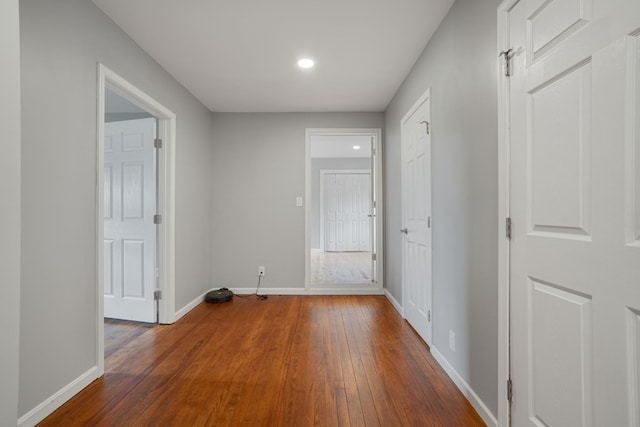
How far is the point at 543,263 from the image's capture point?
1183 millimetres

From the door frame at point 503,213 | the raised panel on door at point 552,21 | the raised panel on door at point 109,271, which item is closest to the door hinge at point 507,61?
the door frame at point 503,213

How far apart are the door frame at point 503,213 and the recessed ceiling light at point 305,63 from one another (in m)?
1.63

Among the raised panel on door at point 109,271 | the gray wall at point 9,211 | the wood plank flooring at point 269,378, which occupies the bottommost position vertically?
the wood plank flooring at point 269,378

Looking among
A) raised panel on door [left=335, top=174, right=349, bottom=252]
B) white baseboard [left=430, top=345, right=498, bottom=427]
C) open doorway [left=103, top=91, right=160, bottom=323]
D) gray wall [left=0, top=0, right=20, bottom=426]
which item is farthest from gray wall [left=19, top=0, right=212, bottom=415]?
raised panel on door [left=335, top=174, right=349, bottom=252]

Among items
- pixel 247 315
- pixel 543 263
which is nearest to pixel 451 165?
pixel 543 263

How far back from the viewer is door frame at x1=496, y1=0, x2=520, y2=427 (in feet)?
4.53

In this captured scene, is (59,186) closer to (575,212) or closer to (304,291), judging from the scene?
(575,212)

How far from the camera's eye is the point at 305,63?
9.05ft

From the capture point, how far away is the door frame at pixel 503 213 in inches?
54.4

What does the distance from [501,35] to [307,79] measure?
6.54 feet

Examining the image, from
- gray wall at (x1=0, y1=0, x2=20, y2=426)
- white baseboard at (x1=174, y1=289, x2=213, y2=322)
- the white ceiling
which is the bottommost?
white baseboard at (x1=174, y1=289, x2=213, y2=322)

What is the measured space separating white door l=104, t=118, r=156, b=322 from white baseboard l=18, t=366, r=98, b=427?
3.54 ft

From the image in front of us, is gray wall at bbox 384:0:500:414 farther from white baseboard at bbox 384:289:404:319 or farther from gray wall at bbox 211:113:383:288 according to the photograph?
gray wall at bbox 211:113:383:288

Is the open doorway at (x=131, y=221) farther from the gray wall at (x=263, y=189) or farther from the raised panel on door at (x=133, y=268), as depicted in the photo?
the gray wall at (x=263, y=189)
